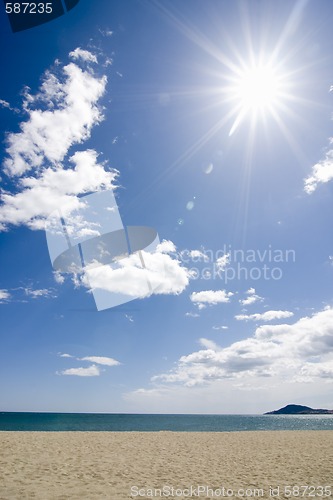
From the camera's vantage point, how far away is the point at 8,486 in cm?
890

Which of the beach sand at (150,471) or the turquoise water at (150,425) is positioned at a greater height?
the beach sand at (150,471)

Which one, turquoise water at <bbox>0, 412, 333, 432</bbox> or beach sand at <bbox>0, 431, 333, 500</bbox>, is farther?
turquoise water at <bbox>0, 412, 333, 432</bbox>

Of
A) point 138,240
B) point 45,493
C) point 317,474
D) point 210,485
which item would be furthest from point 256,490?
point 138,240

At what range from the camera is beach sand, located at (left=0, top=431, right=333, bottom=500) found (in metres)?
9.04

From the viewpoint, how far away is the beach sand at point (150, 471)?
9043 mm

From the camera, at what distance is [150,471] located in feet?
38.2

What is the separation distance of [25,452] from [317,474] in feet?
39.7

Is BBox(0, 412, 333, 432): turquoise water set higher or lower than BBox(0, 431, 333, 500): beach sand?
lower

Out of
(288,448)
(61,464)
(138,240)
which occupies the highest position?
(138,240)

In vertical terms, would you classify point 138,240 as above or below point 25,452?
above

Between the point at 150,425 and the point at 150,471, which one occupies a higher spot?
the point at 150,471

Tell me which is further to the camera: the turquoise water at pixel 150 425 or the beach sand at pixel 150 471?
the turquoise water at pixel 150 425

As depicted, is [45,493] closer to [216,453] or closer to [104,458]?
[104,458]

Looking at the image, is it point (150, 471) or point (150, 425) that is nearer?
point (150, 471)
